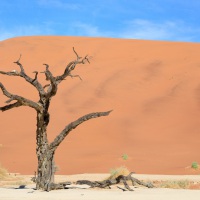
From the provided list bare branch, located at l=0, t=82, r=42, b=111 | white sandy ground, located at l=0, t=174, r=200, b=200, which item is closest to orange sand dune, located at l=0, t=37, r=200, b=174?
white sandy ground, located at l=0, t=174, r=200, b=200

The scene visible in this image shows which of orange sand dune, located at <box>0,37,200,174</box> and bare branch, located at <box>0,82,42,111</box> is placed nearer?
bare branch, located at <box>0,82,42,111</box>

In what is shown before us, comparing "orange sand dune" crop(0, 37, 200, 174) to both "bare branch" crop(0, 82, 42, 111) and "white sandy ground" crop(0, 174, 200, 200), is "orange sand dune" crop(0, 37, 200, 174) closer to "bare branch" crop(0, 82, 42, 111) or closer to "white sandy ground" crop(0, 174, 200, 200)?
"white sandy ground" crop(0, 174, 200, 200)

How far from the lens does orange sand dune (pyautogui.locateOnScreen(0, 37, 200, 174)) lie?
28.0m

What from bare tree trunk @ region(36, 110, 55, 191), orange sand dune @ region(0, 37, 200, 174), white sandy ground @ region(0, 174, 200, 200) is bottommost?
white sandy ground @ region(0, 174, 200, 200)

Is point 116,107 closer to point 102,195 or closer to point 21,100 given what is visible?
point 21,100

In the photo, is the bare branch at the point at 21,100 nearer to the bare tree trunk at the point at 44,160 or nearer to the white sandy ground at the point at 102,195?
the bare tree trunk at the point at 44,160

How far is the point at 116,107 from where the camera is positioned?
37.6m

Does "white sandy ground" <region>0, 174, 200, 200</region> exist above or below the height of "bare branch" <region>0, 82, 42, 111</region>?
A: below

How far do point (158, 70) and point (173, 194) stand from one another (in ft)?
105

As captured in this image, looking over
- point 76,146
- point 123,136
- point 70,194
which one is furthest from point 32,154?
point 70,194

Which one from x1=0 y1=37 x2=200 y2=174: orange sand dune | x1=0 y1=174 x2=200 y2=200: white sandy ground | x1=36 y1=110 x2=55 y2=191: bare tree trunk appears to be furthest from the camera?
x1=0 y1=37 x2=200 y2=174: orange sand dune

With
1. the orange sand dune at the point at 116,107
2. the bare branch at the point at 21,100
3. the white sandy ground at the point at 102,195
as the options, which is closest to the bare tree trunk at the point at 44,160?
the bare branch at the point at 21,100

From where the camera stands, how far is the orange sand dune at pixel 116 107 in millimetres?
27950

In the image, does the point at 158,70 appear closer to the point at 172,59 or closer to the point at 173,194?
the point at 172,59
